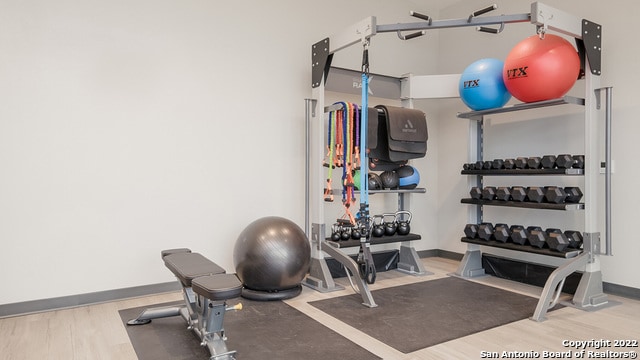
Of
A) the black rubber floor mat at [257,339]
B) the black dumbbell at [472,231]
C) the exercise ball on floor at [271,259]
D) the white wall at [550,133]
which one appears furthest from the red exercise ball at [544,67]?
the black rubber floor mat at [257,339]

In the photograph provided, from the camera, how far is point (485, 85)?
329cm

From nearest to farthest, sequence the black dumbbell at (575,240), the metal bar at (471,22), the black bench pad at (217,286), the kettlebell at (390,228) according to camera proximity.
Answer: the black bench pad at (217,286), the metal bar at (471,22), the black dumbbell at (575,240), the kettlebell at (390,228)

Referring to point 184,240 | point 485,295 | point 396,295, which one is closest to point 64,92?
point 184,240

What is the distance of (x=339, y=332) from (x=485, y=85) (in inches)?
86.5

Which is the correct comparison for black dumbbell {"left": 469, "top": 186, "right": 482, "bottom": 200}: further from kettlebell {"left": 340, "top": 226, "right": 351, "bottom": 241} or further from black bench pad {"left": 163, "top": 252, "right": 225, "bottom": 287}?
black bench pad {"left": 163, "top": 252, "right": 225, "bottom": 287}

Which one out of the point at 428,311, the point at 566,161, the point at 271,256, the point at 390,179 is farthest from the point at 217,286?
the point at 566,161

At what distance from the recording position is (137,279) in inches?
123

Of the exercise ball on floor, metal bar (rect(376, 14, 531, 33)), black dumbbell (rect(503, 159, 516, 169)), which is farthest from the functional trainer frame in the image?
black dumbbell (rect(503, 159, 516, 169))

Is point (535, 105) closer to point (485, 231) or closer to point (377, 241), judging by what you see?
point (485, 231)

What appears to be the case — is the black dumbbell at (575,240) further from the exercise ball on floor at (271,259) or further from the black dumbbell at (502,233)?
the exercise ball on floor at (271,259)

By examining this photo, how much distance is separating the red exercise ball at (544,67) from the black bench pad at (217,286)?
240cm

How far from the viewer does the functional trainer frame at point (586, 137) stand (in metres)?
2.72

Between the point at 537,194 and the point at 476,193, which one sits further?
the point at 476,193

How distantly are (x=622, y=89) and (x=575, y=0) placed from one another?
35.9 inches
